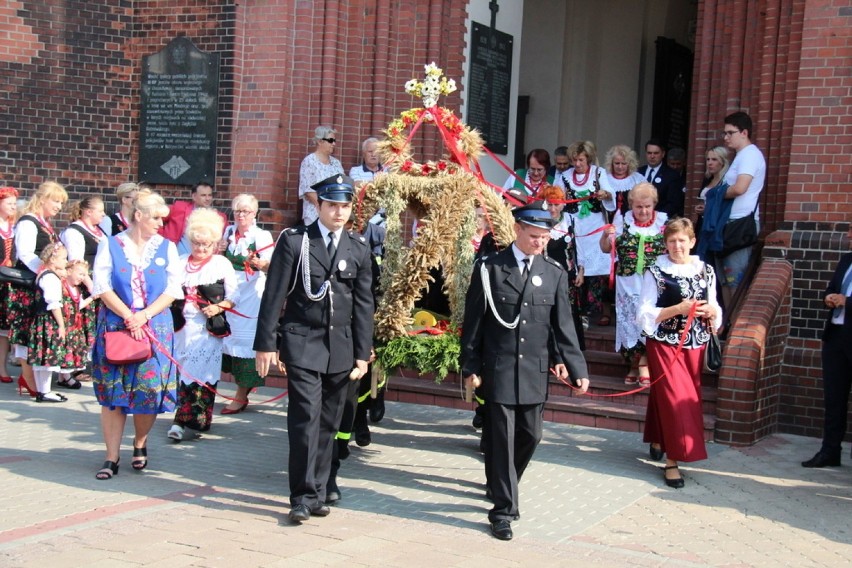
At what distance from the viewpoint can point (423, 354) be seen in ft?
25.2

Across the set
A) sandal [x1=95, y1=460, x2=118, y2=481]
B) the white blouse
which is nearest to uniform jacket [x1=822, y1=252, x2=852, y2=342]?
the white blouse

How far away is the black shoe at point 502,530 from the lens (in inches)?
246

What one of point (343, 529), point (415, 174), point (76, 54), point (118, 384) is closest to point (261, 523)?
point (343, 529)

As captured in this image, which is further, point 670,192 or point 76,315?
point 670,192

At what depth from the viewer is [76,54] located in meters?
13.4

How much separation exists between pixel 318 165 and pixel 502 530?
666cm

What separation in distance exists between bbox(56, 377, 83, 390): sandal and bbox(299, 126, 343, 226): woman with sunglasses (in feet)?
9.83

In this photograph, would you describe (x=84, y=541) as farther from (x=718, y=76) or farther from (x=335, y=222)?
(x=718, y=76)

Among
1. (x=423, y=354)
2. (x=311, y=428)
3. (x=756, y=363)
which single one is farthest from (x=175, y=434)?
(x=756, y=363)

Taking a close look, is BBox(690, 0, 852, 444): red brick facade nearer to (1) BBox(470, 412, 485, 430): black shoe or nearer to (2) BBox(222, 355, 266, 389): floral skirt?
(1) BBox(470, 412, 485, 430): black shoe

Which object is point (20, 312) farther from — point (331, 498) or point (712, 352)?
point (712, 352)

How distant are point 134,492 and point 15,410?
3172mm

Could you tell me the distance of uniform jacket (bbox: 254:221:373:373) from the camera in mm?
6664

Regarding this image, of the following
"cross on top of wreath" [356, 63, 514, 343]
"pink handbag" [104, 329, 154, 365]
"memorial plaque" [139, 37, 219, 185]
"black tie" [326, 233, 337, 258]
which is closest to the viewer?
"black tie" [326, 233, 337, 258]
